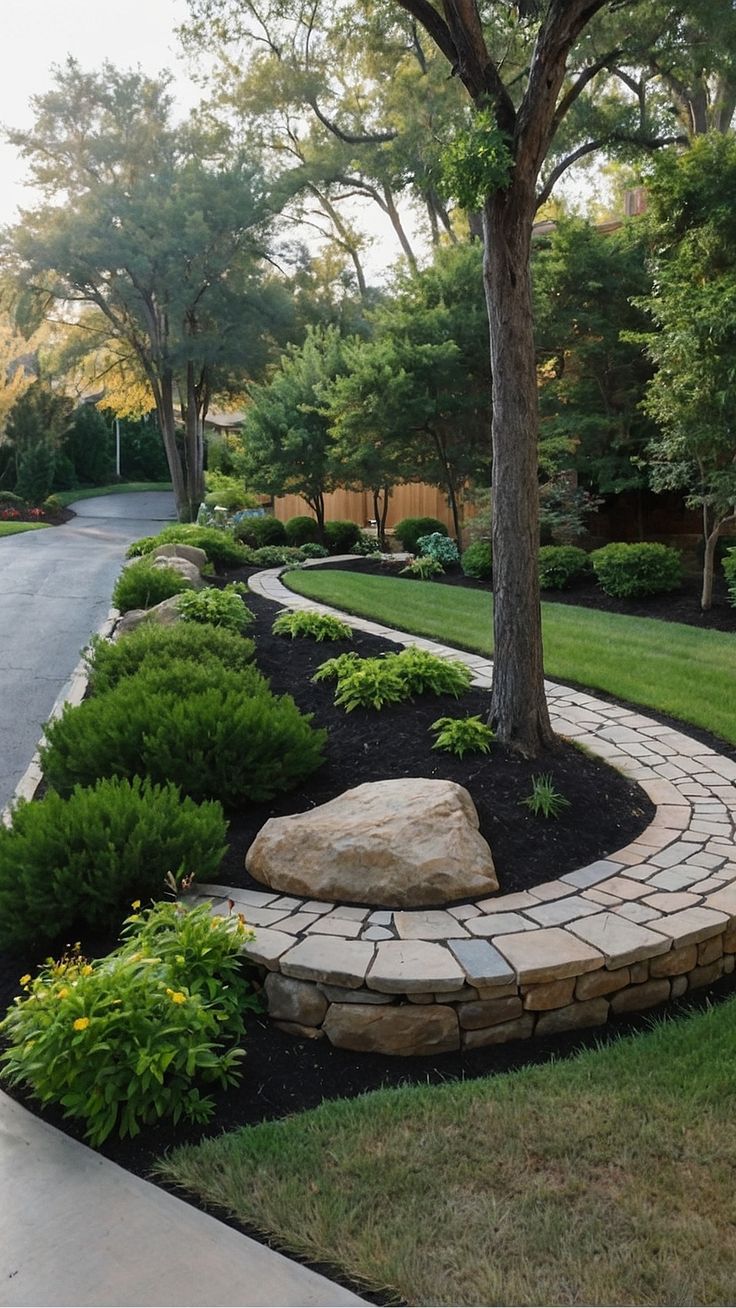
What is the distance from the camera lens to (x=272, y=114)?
2212 centimetres

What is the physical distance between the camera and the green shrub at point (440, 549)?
1305 cm

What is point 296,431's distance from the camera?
48.0 ft

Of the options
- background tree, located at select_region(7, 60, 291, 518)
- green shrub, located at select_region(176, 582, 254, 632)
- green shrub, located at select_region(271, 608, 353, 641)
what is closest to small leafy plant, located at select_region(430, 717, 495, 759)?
green shrub, located at select_region(271, 608, 353, 641)

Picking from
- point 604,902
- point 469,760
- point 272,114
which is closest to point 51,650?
point 469,760

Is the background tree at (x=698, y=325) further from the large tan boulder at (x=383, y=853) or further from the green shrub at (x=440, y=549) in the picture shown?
the large tan boulder at (x=383, y=853)

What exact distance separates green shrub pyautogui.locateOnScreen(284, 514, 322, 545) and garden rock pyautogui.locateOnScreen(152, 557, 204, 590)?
629cm

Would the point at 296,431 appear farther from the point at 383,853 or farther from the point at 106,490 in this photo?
the point at 106,490

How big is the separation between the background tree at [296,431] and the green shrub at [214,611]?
764 centimetres

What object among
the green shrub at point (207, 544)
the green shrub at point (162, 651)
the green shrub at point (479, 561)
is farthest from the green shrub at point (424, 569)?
the green shrub at point (162, 651)

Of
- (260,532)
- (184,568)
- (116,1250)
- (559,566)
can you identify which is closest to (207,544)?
(184,568)

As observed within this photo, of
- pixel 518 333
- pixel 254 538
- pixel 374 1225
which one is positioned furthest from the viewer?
pixel 254 538

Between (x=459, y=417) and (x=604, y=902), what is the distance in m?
11.0

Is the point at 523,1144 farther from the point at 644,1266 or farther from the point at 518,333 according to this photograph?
the point at 518,333

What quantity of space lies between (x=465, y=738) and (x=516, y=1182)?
2.41 metres
